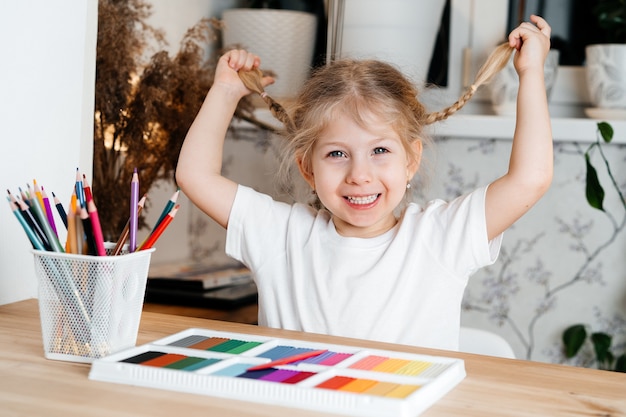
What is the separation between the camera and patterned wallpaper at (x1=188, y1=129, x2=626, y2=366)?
1916 mm

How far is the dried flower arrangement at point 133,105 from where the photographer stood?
5.25 ft

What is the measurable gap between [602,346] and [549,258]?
238 mm

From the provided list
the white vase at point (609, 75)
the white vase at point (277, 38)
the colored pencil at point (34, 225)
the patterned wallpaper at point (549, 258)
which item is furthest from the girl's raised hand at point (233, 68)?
the white vase at point (609, 75)

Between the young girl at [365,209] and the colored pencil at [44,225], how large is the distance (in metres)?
0.43

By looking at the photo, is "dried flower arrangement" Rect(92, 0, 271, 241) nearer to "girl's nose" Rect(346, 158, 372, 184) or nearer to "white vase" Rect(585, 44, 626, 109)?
"girl's nose" Rect(346, 158, 372, 184)

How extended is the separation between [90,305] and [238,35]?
1.45m

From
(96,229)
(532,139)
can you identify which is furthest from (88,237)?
(532,139)

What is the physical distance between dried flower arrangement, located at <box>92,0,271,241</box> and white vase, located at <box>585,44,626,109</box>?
931 mm

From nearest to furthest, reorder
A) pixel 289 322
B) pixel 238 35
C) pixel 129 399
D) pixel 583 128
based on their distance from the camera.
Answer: pixel 129 399, pixel 289 322, pixel 583 128, pixel 238 35

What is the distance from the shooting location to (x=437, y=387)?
0.70 m

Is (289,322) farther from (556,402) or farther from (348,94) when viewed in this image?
(556,402)

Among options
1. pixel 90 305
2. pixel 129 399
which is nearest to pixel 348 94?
A: pixel 90 305

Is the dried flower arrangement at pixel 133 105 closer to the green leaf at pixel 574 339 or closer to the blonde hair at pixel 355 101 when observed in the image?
the blonde hair at pixel 355 101

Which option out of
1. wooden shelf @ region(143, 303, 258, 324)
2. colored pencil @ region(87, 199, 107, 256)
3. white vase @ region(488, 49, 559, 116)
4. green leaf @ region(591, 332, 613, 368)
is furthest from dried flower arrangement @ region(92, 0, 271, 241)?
green leaf @ region(591, 332, 613, 368)
